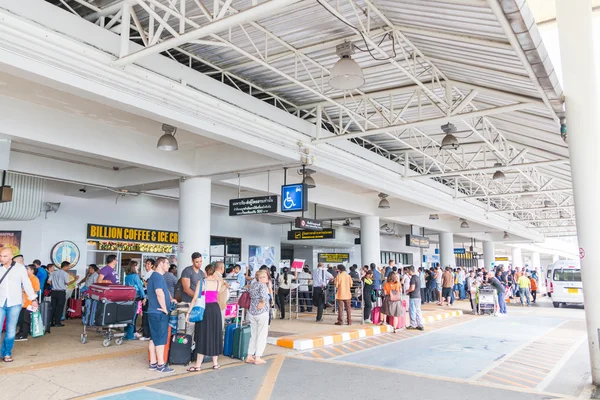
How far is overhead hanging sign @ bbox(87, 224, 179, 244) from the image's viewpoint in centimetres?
1542

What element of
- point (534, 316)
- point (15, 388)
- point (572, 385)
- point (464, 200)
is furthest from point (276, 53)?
point (464, 200)

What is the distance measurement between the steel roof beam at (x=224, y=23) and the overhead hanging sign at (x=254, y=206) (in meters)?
5.19

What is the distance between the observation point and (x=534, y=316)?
16125 mm

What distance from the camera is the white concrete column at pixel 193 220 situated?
445 inches

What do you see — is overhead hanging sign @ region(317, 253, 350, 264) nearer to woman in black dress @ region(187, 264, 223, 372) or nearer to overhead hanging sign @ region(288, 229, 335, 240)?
overhead hanging sign @ region(288, 229, 335, 240)

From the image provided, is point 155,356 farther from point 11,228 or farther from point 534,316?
point 534,316

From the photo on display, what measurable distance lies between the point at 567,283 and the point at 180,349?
17909mm

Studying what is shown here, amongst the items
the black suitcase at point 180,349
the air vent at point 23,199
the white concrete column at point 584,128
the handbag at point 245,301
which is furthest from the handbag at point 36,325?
the white concrete column at point 584,128

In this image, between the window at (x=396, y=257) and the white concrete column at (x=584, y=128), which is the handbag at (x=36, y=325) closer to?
the white concrete column at (x=584, y=128)

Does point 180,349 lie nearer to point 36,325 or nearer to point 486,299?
point 36,325

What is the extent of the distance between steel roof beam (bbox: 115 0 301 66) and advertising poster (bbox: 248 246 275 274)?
50.7 ft

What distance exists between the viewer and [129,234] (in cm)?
1634

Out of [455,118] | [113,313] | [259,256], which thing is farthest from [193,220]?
[259,256]

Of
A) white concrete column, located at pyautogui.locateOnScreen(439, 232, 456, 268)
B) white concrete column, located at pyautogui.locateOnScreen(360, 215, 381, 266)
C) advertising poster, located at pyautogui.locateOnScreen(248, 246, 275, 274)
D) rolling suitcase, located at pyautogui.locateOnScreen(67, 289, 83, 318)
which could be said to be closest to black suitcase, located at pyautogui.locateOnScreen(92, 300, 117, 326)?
rolling suitcase, located at pyautogui.locateOnScreen(67, 289, 83, 318)
